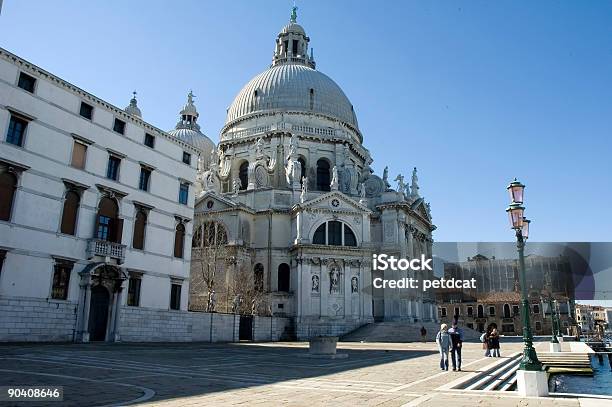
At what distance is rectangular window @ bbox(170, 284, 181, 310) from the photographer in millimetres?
29828

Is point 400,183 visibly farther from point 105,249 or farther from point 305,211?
point 105,249

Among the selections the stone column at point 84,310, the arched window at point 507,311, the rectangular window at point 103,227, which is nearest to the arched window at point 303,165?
the rectangular window at point 103,227

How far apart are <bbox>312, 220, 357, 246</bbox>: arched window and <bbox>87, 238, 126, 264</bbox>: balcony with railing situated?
24332 millimetres

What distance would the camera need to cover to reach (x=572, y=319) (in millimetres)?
83188

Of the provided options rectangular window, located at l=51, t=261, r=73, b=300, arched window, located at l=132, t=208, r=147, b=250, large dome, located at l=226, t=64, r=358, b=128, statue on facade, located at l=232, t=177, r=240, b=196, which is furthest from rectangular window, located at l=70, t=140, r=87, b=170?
large dome, located at l=226, t=64, r=358, b=128

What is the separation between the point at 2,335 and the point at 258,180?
35.5 metres

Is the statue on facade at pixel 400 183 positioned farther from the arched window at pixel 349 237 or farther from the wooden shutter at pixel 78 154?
the wooden shutter at pixel 78 154

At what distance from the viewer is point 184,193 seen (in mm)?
31688

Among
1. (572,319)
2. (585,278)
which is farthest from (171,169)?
(572,319)

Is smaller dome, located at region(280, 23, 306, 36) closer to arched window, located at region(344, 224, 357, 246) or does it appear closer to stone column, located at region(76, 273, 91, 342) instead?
arched window, located at region(344, 224, 357, 246)

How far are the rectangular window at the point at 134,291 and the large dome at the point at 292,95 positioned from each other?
3416 centimetres

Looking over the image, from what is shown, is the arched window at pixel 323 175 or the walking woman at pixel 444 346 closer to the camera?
the walking woman at pixel 444 346

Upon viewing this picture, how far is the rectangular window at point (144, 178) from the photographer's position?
28.6 m

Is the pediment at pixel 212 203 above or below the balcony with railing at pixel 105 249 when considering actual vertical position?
above
